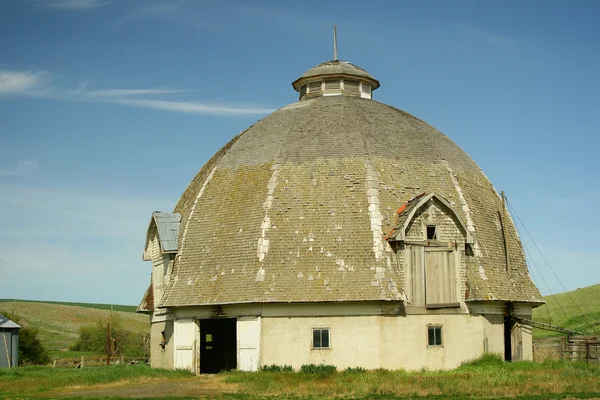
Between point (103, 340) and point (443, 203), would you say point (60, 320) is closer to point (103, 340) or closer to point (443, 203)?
point (103, 340)

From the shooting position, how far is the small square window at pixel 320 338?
32.5 m

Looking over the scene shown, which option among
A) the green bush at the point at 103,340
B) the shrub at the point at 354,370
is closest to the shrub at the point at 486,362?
the shrub at the point at 354,370

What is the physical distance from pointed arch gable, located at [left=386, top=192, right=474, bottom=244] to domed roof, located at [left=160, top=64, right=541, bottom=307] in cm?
38

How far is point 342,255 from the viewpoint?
109 ft

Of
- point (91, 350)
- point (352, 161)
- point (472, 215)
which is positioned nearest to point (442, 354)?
point (472, 215)

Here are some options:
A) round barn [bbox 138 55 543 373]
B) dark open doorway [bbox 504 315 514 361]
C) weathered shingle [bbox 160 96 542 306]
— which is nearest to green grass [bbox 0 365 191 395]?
round barn [bbox 138 55 543 373]

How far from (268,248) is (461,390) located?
35.9ft

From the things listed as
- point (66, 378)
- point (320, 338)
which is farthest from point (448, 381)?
point (66, 378)

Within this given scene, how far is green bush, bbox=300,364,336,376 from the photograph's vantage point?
31.6m

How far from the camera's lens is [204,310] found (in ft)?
113

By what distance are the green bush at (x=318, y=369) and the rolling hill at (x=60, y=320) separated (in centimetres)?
5869

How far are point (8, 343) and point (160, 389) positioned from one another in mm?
28265

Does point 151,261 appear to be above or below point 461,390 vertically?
above

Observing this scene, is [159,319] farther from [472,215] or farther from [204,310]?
[472,215]
